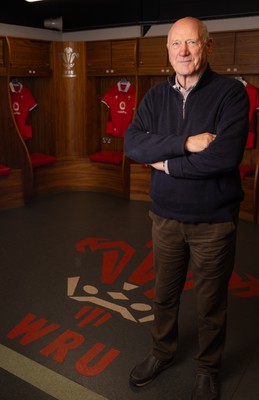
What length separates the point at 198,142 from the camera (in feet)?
5.25

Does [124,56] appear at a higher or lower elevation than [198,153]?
higher

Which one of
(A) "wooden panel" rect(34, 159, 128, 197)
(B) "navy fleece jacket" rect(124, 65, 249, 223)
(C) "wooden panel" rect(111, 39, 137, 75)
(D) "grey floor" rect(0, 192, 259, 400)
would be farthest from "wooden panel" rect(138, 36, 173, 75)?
(B) "navy fleece jacket" rect(124, 65, 249, 223)

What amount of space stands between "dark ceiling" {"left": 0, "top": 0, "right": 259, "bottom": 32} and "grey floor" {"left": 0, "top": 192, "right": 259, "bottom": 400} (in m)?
2.51

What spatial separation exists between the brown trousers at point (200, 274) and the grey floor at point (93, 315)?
0.30 meters

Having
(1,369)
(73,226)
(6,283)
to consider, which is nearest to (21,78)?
(73,226)

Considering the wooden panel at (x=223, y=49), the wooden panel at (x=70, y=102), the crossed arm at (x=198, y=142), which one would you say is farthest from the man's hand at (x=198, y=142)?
the wooden panel at (x=70, y=102)

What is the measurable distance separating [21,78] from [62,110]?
67cm

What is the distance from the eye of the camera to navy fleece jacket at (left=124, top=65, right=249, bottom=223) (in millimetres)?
1580

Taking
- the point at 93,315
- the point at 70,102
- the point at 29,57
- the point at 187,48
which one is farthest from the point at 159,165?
the point at 70,102

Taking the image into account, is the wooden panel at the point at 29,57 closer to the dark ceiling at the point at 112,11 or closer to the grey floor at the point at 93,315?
the dark ceiling at the point at 112,11

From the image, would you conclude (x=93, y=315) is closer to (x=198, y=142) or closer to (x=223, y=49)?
(x=198, y=142)

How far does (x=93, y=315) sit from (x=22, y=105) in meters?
3.60

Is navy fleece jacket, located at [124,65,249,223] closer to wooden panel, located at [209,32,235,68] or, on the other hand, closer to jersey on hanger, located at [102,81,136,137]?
wooden panel, located at [209,32,235,68]

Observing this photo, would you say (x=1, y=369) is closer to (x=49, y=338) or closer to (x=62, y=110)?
(x=49, y=338)
